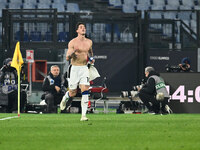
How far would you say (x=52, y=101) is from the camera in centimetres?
1788

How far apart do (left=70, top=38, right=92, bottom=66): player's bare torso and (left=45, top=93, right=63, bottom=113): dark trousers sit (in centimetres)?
461

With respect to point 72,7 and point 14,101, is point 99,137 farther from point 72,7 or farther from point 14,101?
point 72,7

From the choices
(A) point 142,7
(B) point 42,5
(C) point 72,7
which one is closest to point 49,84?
(B) point 42,5

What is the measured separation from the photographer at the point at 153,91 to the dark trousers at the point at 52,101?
98.4 inches

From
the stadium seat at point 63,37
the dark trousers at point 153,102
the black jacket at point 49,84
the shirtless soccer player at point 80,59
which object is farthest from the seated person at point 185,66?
the shirtless soccer player at point 80,59

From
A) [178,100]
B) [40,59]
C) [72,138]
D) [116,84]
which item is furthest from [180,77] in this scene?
[72,138]

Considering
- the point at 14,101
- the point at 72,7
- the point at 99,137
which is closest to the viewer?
the point at 99,137

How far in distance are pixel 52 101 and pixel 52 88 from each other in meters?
0.38

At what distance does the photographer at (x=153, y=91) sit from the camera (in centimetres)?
1695

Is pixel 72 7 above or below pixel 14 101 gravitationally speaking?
above

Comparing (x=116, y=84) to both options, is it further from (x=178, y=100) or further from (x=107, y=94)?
(x=178, y=100)

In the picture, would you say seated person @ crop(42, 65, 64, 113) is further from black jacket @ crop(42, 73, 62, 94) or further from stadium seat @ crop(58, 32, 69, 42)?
stadium seat @ crop(58, 32, 69, 42)

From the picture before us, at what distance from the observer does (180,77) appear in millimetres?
18234

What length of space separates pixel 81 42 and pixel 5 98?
17.6ft
